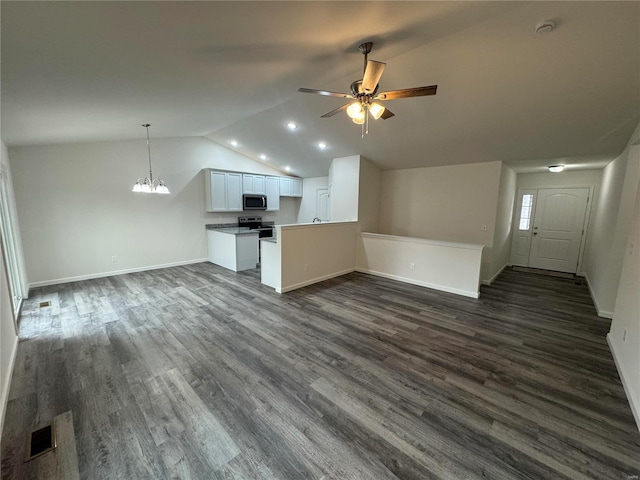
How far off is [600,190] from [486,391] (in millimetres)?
5914

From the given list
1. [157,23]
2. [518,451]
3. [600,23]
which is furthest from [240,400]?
[600,23]

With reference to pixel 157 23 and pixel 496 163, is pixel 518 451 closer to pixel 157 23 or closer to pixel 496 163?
pixel 157 23

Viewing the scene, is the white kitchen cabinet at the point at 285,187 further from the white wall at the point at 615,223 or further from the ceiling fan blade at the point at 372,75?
the white wall at the point at 615,223

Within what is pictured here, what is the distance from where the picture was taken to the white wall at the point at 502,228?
15.9ft

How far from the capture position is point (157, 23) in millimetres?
1543

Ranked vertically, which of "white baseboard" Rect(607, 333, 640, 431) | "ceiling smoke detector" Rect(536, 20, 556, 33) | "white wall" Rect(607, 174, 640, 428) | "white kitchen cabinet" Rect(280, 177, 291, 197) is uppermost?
"ceiling smoke detector" Rect(536, 20, 556, 33)

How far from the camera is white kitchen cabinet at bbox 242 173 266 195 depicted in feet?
21.9

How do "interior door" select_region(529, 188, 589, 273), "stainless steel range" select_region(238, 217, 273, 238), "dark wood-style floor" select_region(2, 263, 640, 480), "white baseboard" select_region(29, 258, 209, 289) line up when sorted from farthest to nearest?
1. "stainless steel range" select_region(238, 217, 273, 238)
2. "interior door" select_region(529, 188, 589, 273)
3. "white baseboard" select_region(29, 258, 209, 289)
4. "dark wood-style floor" select_region(2, 263, 640, 480)

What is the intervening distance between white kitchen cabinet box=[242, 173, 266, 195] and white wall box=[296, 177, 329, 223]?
1.15 m

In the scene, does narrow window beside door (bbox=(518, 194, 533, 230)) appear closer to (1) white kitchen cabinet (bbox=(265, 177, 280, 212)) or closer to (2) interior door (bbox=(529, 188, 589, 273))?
(2) interior door (bbox=(529, 188, 589, 273))

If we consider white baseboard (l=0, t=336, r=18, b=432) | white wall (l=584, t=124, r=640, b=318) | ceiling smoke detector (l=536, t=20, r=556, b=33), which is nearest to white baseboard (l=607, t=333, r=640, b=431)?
white wall (l=584, t=124, r=640, b=318)

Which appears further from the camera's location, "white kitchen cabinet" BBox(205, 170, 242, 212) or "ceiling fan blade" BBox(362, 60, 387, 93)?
"white kitchen cabinet" BBox(205, 170, 242, 212)

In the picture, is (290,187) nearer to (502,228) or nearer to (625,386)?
(502,228)

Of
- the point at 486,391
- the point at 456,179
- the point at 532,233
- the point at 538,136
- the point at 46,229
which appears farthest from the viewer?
the point at 532,233
